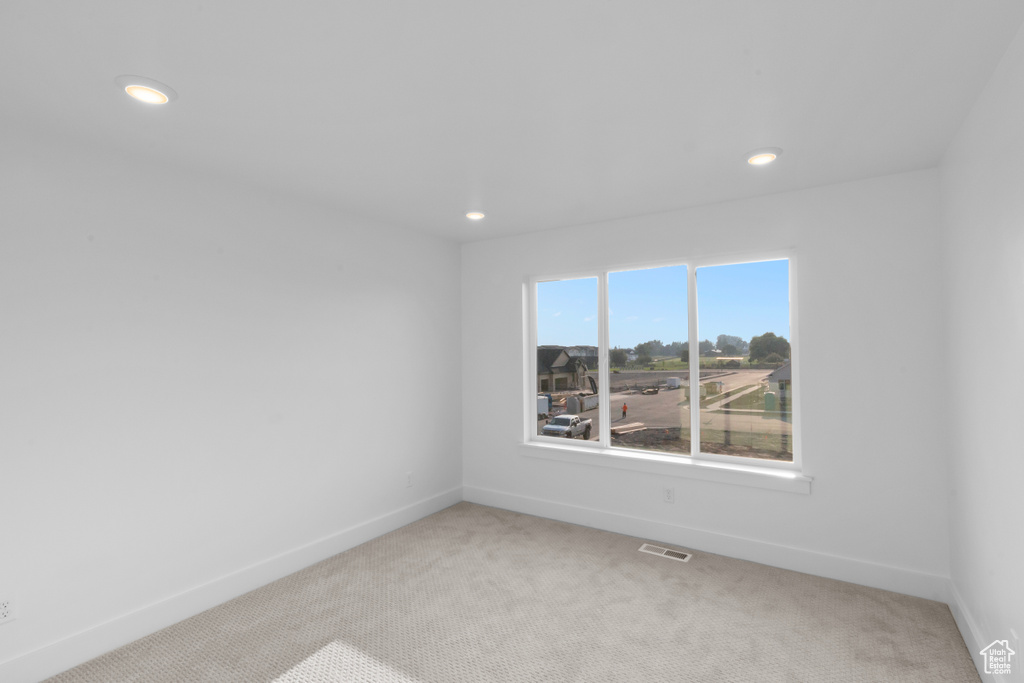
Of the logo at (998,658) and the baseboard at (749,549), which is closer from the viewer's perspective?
the logo at (998,658)

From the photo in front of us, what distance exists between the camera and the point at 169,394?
2.69 meters

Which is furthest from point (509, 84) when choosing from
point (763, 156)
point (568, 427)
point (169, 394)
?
point (568, 427)

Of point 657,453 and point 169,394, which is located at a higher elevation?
point 169,394

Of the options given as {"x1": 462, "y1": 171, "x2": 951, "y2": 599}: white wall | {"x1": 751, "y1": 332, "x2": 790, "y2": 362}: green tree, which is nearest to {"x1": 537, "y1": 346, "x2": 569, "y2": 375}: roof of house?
{"x1": 462, "y1": 171, "x2": 951, "y2": 599}: white wall

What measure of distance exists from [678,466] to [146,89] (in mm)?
3663

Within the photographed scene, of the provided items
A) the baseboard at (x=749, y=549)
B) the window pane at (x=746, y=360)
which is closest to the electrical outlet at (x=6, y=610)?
the baseboard at (x=749, y=549)

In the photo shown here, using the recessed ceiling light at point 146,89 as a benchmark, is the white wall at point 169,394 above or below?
below

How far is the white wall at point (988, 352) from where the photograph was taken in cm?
175

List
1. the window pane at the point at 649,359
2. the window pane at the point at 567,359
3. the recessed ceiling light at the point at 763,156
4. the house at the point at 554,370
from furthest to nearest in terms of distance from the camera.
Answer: the house at the point at 554,370, the window pane at the point at 567,359, the window pane at the point at 649,359, the recessed ceiling light at the point at 763,156

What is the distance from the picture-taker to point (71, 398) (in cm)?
234

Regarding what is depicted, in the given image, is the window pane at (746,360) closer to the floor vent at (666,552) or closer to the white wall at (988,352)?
the floor vent at (666,552)

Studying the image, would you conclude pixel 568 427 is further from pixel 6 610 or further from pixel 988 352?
pixel 6 610

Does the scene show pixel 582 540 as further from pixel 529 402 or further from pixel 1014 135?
pixel 1014 135

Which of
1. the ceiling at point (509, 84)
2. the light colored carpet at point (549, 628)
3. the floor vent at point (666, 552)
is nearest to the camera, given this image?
the ceiling at point (509, 84)
